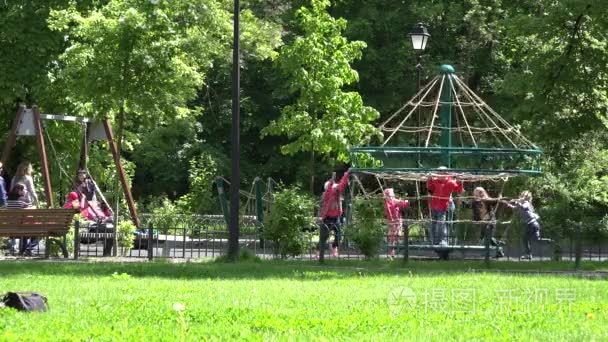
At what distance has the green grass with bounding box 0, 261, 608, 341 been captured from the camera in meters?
8.93

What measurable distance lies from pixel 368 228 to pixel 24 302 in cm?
1170

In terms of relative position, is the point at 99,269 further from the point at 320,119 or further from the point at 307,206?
the point at 320,119

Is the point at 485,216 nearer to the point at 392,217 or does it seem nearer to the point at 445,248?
the point at 392,217

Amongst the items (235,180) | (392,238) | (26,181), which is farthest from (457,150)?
(26,181)

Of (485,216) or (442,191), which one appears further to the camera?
(485,216)

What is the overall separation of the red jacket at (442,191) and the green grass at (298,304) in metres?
5.48

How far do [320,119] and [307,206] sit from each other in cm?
1272

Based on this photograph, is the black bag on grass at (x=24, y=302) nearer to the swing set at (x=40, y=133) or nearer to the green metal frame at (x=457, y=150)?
the green metal frame at (x=457, y=150)

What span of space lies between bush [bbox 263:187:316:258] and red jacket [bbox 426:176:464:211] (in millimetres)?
3399

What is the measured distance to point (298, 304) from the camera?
1145 cm

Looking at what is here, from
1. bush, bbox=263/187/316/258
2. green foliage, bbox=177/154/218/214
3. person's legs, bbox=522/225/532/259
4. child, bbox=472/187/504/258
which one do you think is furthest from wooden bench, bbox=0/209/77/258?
green foliage, bbox=177/154/218/214

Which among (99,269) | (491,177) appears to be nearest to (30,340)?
(99,269)

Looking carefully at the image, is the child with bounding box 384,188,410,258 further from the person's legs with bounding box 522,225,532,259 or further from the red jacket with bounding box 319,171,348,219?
the person's legs with bounding box 522,225,532,259

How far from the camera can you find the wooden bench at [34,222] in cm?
2061
